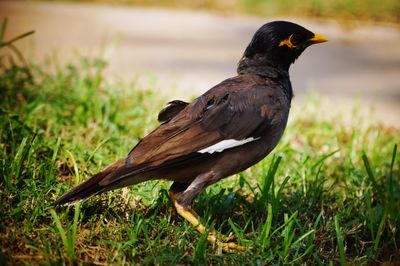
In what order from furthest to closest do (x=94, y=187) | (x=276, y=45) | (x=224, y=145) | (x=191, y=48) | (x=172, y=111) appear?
(x=191, y=48)
(x=276, y=45)
(x=172, y=111)
(x=224, y=145)
(x=94, y=187)

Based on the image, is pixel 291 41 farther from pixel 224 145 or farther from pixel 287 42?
pixel 224 145

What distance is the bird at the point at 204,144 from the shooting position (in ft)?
10.9

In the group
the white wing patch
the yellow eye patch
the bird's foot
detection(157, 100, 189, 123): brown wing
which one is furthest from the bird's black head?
the bird's foot

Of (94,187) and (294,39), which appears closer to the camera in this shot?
(94,187)

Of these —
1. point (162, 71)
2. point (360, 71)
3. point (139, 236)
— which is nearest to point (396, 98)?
point (360, 71)

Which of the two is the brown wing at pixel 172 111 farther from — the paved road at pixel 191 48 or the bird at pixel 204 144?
the paved road at pixel 191 48

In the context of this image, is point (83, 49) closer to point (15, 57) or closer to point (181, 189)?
point (15, 57)

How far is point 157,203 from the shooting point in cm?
377

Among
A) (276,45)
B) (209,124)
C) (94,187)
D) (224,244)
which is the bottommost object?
(224,244)

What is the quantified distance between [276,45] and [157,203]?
1273mm

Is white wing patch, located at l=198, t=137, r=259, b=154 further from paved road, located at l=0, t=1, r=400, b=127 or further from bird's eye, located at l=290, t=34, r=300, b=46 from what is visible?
paved road, located at l=0, t=1, r=400, b=127

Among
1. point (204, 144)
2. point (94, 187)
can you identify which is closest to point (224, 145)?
point (204, 144)

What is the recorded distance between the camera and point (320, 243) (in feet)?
11.7

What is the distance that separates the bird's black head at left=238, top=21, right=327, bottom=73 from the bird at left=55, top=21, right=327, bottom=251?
0.21 meters
